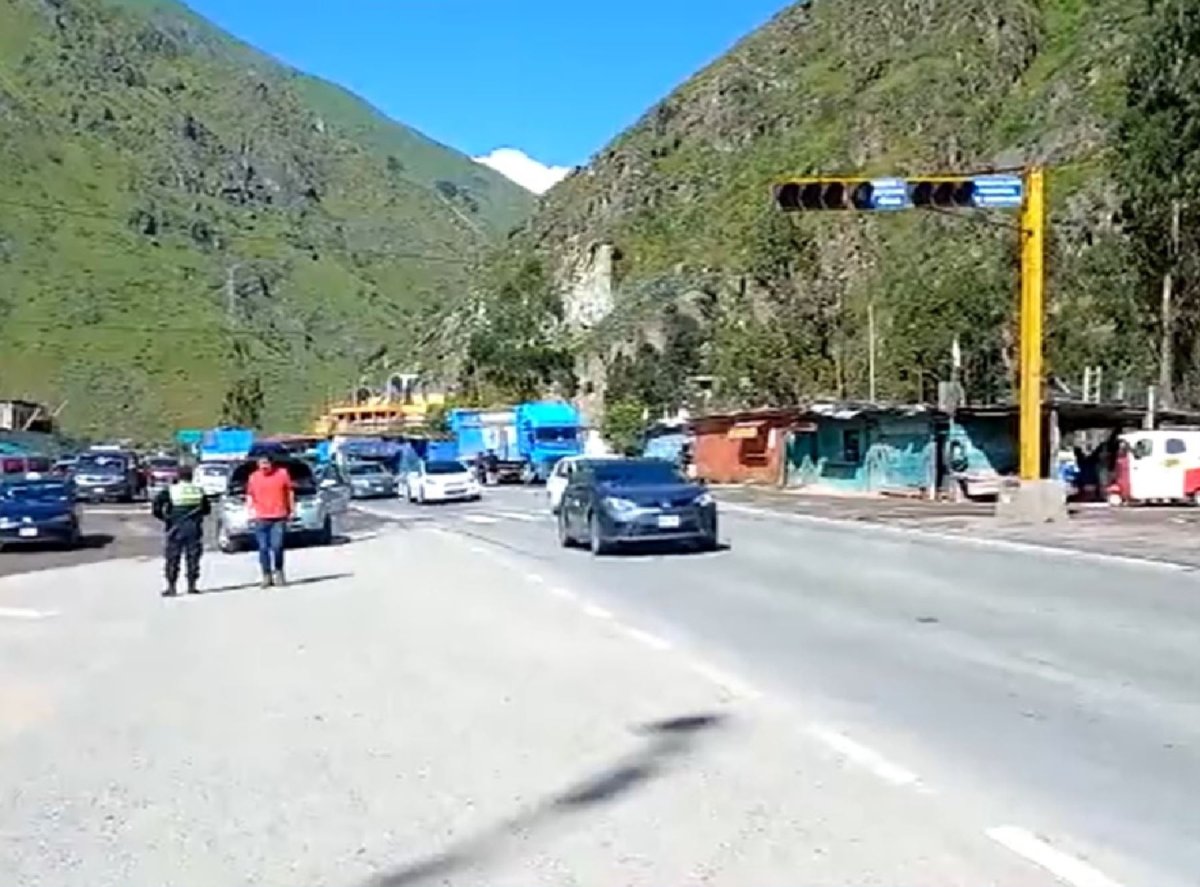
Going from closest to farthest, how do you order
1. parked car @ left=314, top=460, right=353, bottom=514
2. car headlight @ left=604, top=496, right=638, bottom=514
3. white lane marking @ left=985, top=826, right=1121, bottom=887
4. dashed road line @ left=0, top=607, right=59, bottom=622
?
1. white lane marking @ left=985, top=826, right=1121, bottom=887
2. dashed road line @ left=0, top=607, right=59, bottom=622
3. car headlight @ left=604, top=496, right=638, bottom=514
4. parked car @ left=314, top=460, right=353, bottom=514

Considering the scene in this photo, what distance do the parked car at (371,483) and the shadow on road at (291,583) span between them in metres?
42.1

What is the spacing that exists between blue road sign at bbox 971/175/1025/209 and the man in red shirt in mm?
14436

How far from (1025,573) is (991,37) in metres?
118

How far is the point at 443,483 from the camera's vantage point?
58500 mm

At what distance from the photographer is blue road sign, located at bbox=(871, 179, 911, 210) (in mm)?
29969

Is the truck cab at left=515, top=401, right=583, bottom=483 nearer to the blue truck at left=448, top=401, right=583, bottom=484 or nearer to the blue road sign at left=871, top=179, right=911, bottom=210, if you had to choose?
the blue truck at left=448, top=401, right=583, bottom=484

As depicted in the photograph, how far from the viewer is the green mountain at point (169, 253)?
130m

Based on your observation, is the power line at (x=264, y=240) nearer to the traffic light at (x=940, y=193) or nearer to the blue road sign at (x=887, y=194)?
the traffic light at (x=940, y=193)

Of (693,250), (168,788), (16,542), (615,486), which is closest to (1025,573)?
(615,486)

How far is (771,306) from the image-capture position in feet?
279

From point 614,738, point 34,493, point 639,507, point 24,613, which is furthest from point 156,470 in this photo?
point 614,738

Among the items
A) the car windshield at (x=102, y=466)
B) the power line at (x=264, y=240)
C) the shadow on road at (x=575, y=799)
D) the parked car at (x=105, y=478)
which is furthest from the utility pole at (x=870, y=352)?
the shadow on road at (x=575, y=799)

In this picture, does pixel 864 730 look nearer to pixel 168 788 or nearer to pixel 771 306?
pixel 168 788

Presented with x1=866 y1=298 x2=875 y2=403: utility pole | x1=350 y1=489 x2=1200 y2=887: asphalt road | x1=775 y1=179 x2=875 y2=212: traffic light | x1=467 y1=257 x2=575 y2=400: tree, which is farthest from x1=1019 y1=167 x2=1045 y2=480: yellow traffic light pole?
x1=467 y1=257 x2=575 y2=400: tree
